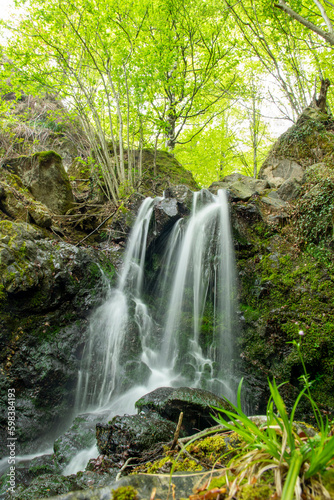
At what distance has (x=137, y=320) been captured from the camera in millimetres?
6082

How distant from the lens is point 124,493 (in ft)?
3.48

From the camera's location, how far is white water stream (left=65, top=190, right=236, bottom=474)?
5.01 m

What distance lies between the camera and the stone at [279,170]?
→ 8852 mm

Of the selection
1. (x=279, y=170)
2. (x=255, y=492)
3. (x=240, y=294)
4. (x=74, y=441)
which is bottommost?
(x=74, y=441)

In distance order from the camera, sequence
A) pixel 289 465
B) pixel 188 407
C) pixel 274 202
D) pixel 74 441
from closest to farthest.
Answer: pixel 289 465 → pixel 188 407 → pixel 74 441 → pixel 274 202

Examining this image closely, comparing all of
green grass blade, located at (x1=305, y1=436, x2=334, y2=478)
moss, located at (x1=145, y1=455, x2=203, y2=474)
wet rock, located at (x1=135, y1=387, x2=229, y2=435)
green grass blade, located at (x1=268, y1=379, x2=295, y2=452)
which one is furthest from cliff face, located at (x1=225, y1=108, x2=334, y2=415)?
green grass blade, located at (x1=305, y1=436, x2=334, y2=478)

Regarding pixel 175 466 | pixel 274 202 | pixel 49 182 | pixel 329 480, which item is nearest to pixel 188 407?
pixel 175 466

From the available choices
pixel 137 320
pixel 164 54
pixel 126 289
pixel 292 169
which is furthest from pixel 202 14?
pixel 137 320

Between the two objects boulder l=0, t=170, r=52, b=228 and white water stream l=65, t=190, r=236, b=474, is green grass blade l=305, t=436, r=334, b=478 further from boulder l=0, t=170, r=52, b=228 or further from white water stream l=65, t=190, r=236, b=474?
boulder l=0, t=170, r=52, b=228

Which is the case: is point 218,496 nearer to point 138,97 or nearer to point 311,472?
point 311,472

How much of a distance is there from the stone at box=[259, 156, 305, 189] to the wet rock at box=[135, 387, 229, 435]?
7881 millimetres

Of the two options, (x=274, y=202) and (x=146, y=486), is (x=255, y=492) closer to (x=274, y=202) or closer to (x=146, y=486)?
(x=146, y=486)

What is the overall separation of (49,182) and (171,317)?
6.07 meters

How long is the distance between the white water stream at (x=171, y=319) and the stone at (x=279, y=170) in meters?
2.91
